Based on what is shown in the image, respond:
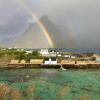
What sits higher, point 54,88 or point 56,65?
point 56,65

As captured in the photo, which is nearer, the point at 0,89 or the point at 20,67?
the point at 0,89

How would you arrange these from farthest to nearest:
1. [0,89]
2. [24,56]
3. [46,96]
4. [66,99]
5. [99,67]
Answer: [24,56], [99,67], [46,96], [66,99], [0,89]

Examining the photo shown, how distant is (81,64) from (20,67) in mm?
19618

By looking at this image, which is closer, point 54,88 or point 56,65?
point 54,88

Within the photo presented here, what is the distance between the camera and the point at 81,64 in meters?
81.4

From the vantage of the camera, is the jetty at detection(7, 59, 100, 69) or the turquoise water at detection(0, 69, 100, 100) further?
the jetty at detection(7, 59, 100, 69)

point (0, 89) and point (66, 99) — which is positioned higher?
point (0, 89)

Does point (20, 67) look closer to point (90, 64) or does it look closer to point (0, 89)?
point (90, 64)

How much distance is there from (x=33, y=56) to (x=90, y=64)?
2662cm

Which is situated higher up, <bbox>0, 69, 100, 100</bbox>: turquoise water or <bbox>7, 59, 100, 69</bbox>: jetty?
<bbox>7, 59, 100, 69</bbox>: jetty

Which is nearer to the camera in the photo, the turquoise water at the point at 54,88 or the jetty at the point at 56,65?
the turquoise water at the point at 54,88

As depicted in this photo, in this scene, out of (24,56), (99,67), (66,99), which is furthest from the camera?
(24,56)

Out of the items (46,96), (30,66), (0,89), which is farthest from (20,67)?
(0,89)

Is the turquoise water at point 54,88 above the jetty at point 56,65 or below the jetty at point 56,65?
below
